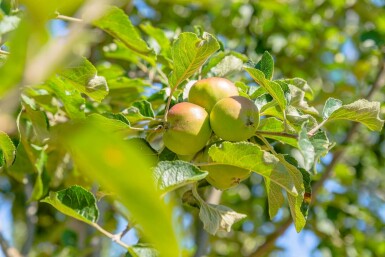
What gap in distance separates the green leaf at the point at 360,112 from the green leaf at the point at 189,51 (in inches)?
9.5

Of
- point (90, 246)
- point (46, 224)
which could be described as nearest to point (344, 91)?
point (90, 246)

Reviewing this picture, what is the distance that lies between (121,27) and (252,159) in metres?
0.50

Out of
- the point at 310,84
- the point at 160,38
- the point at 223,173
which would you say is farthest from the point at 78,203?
the point at 310,84

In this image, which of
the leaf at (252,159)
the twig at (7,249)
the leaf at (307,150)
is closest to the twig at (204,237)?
the twig at (7,249)

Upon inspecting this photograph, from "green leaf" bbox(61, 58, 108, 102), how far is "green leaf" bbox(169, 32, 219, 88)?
0.15 m

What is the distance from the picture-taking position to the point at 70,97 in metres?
1.32

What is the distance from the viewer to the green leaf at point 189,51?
1075 millimetres

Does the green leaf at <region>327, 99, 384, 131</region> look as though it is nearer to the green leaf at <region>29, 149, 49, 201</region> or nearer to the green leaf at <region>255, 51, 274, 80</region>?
the green leaf at <region>255, 51, 274, 80</region>

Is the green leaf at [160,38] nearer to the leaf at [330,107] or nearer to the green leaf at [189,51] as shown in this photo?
the green leaf at [189,51]

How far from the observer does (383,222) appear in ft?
9.54

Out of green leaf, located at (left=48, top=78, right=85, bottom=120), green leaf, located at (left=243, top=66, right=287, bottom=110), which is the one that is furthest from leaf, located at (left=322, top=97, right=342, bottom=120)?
green leaf, located at (left=48, top=78, right=85, bottom=120)

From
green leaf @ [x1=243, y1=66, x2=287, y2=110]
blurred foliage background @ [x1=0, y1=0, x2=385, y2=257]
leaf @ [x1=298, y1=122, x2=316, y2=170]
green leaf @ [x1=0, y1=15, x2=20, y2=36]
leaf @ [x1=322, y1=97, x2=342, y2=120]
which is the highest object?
green leaf @ [x1=0, y1=15, x2=20, y2=36]

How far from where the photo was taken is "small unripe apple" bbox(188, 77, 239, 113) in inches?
42.0

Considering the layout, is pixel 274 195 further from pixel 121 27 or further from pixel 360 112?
pixel 121 27
